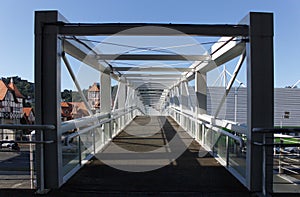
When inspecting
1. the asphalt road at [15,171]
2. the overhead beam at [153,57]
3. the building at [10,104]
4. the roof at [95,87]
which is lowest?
the asphalt road at [15,171]

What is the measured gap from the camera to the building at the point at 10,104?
4027 mm

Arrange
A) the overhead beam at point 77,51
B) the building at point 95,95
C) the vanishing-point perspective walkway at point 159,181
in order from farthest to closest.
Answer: the building at point 95,95 < the overhead beam at point 77,51 < the vanishing-point perspective walkway at point 159,181

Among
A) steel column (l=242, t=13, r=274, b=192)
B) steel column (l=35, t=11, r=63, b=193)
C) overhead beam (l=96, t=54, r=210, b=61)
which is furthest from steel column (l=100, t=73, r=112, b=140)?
steel column (l=242, t=13, r=274, b=192)

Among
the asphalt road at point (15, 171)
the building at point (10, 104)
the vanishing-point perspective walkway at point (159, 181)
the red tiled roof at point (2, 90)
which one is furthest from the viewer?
the red tiled roof at point (2, 90)

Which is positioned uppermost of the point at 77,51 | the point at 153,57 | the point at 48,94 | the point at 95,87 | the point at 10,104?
the point at 153,57

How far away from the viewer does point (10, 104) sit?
4.70 meters

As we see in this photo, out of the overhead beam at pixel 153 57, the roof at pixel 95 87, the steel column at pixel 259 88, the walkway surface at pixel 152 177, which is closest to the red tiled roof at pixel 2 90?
the walkway surface at pixel 152 177

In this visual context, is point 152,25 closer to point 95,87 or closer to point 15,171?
point 15,171

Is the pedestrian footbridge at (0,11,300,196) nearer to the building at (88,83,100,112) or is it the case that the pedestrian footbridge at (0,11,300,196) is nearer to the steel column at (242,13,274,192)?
the steel column at (242,13,274,192)

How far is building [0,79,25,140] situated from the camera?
4.03m

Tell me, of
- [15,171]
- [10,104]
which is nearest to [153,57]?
[10,104]

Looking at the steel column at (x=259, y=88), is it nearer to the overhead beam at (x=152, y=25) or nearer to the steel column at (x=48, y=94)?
the overhead beam at (x=152, y=25)

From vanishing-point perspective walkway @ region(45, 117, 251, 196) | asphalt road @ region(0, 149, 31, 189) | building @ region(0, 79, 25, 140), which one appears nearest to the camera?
vanishing-point perspective walkway @ region(45, 117, 251, 196)

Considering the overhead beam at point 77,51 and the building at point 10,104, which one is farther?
the overhead beam at point 77,51
